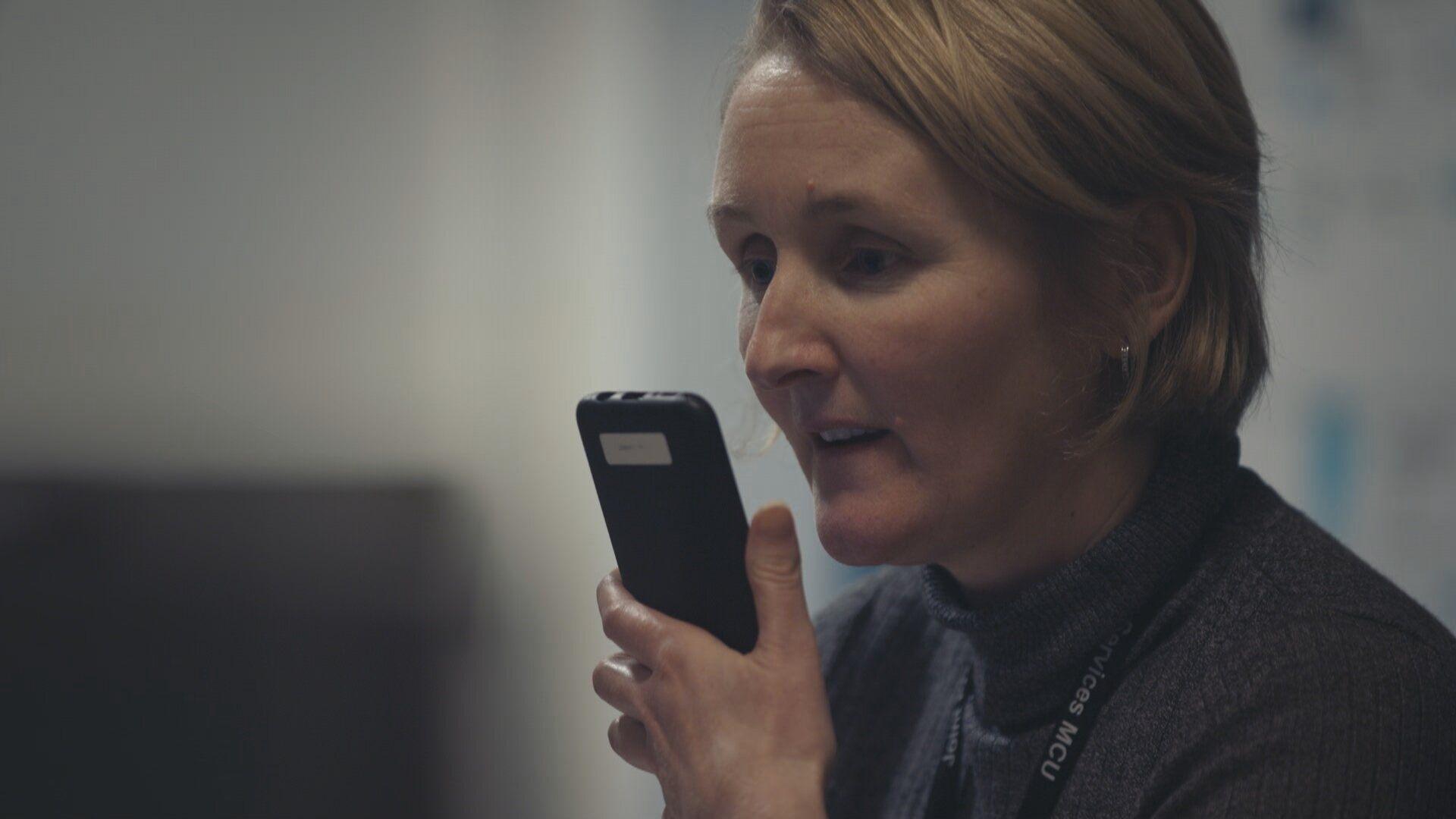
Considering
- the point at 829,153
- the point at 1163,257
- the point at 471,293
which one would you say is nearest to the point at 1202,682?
the point at 1163,257

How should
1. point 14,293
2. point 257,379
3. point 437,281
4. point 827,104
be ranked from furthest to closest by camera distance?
point 437,281
point 257,379
point 14,293
point 827,104

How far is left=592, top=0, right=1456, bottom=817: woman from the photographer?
0.76 meters

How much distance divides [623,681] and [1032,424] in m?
0.34

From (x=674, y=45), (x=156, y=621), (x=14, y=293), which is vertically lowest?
(x=156, y=621)

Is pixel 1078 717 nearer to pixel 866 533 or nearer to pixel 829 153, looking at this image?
pixel 866 533

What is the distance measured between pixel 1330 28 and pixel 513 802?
174cm

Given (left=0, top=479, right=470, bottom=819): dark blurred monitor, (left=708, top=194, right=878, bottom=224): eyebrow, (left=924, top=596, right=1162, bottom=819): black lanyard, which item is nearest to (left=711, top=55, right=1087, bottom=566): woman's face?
(left=708, top=194, right=878, bottom=224): eyebrow

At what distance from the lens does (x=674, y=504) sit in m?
0.82

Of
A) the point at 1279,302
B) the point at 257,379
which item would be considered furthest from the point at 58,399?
the point at 1279,302

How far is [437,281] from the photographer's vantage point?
1991mm

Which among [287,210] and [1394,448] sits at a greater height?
[287,210]

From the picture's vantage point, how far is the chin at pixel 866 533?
82 cm

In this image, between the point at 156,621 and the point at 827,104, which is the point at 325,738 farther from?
the point at 827,104

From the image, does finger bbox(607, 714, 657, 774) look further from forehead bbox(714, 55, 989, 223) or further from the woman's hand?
forehead bbox(714, 55, 989, 223)
